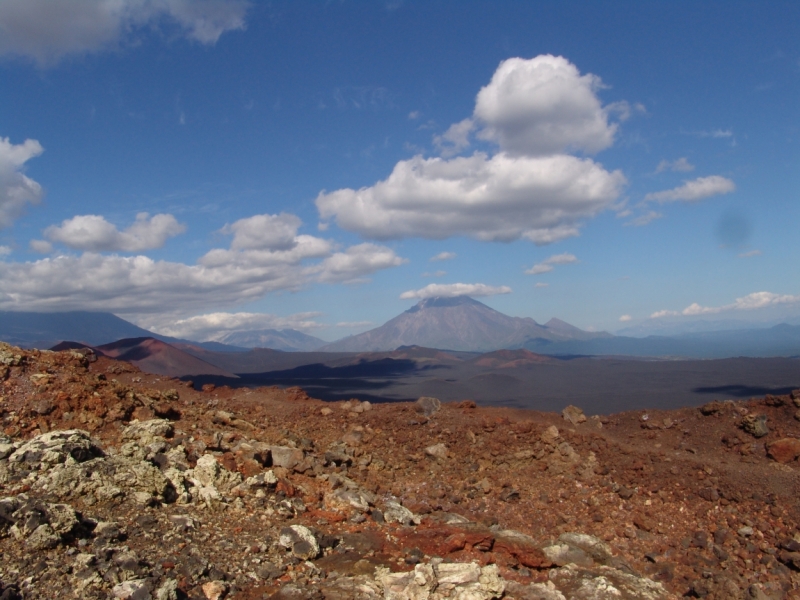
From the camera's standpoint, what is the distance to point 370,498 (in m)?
9.17

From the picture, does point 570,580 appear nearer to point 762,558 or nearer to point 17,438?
point 762,558

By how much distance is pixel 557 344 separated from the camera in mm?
175625

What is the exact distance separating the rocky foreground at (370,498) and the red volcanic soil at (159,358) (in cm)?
3702

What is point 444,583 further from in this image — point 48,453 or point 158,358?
point 158,358

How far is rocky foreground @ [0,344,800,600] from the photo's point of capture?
5625mm

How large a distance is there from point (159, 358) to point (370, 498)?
155ft

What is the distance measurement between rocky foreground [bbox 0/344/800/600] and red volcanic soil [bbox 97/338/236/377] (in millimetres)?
37016

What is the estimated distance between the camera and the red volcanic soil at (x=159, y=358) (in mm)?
48531

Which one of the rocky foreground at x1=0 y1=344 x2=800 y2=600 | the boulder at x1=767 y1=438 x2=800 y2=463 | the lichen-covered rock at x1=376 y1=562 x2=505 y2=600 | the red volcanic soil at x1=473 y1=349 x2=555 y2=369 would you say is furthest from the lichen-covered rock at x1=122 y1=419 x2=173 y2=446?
the red volcanic soil at x1=473 y1=349 x2=555 y2=369

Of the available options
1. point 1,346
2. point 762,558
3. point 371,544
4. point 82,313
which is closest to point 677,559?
point 762,558

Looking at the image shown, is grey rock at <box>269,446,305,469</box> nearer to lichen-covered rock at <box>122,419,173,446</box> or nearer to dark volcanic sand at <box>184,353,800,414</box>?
lichen-covered rock at <box>122,419,173,446</box>

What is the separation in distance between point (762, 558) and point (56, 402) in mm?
12382

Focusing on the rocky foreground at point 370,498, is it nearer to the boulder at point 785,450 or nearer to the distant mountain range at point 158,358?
the boulder at point 785,450

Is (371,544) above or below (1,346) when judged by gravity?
below
